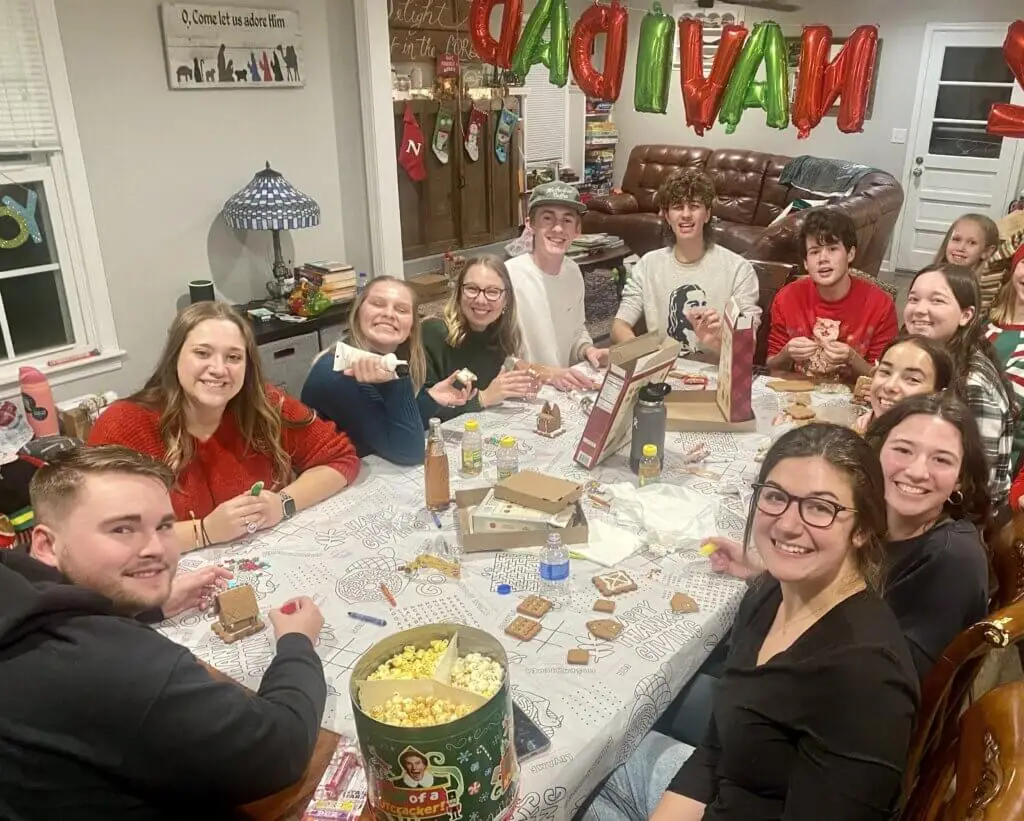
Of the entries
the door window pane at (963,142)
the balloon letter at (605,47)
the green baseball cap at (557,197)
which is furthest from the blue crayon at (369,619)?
the door window pane at (963,142)

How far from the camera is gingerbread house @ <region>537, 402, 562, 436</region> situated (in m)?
2.40

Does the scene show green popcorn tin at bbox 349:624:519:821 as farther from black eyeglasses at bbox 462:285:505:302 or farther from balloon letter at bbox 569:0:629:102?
balloon letter at bbox 569:0:629:102

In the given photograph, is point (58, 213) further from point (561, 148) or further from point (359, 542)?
point (561, 148)

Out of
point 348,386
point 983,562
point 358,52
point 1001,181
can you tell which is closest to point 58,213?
point 358,52

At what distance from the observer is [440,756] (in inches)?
38.9

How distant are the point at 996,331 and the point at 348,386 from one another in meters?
2.08

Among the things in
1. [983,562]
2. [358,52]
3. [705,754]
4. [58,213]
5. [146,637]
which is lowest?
[705,754]

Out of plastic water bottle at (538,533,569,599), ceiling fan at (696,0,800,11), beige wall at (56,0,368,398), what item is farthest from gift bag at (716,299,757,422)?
ceiling fan at (696,0,800,11)

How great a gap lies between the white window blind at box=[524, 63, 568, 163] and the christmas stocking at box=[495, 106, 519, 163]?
1.50 feet

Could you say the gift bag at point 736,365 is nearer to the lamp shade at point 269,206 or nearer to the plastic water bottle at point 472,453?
the plastic water bottle at point 472,453

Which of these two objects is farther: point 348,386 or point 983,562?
point 348,386

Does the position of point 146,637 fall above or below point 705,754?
above

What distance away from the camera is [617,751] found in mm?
1328

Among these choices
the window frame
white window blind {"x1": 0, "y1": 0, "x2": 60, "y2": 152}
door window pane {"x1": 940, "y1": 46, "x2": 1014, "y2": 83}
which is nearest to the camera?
white window blind {"x1": 0, "y1": 0, "x2": 60, "y2": 152}
